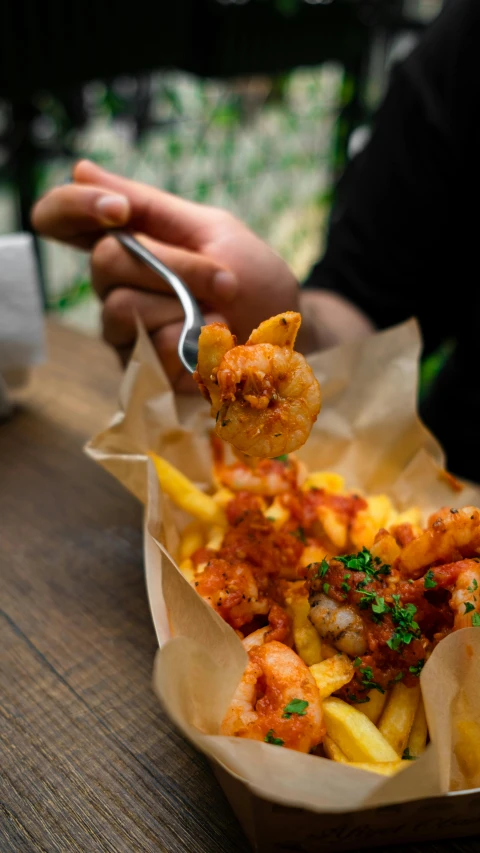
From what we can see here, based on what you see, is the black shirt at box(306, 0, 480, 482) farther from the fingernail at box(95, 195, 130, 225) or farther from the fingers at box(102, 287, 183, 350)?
the fingernail at box(95, 195, 130, 225)

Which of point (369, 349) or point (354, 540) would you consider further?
point (369, 349)

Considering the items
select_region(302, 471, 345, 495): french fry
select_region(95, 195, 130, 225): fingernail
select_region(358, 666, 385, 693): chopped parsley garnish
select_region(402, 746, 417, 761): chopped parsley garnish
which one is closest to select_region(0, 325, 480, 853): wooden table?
select_region(402, 746, 417, 761): chopped parsley garnish

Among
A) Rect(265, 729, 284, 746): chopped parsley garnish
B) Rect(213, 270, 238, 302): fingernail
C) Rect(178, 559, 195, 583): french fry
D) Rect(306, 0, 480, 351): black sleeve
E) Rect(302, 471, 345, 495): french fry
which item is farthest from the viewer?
Rect(306, 0, 480, 351): black sleeve

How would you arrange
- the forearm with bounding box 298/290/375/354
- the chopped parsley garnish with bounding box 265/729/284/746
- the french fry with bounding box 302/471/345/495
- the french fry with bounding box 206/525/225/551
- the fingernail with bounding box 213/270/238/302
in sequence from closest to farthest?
1. the chopped parsley garnish with bounding box 265/729/284/746
2. the french fry with bounding box 206/525/225/551
3. the french fry with bounding box 302/471/345/495
4. the fingernail with bounding box 213/270/238/302
5. the forearm with bounding box 298/290/375/354

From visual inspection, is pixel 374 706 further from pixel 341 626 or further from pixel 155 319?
pixel 155 319

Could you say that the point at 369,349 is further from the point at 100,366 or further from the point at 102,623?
the point at 100,366

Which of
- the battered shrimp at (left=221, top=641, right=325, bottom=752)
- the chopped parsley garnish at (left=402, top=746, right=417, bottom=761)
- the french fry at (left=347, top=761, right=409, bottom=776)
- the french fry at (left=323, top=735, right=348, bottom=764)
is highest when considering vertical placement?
the battered shrimp at (left=221, top=641, right=325, bottom=752)

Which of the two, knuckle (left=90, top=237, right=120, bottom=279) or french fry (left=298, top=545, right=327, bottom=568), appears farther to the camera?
knuckle (left=90, top=237, right=120, bottom=279)

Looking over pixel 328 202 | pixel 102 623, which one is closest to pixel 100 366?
pixel 102 623
